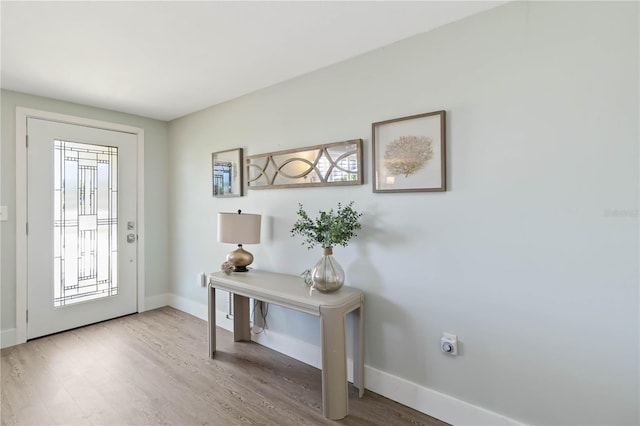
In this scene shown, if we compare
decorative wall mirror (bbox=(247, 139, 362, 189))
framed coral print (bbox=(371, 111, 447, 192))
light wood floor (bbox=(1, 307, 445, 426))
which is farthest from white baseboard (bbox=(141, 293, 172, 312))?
framed coral print (bbox=(371, 111, 447, 192))

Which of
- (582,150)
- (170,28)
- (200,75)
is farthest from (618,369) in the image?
(200,75)

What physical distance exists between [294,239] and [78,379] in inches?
74.0

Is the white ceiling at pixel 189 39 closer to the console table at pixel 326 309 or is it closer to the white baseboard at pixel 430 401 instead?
the console table at pixel 326 309

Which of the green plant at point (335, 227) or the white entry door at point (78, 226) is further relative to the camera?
the white entry door at point (78, 226)

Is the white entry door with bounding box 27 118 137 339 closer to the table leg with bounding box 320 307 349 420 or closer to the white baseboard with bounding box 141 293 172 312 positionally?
the white baseboard with bounding box 141 293 172 312

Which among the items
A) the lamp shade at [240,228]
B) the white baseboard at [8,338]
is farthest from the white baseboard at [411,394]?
the white baseboard at [8,338]

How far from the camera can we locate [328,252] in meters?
2.09

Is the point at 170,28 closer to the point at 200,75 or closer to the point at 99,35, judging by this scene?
the point at 99,35

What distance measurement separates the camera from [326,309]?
188cm

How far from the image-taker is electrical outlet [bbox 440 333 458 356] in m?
1.80

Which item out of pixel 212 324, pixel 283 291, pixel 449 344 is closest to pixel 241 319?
pixel 212 324

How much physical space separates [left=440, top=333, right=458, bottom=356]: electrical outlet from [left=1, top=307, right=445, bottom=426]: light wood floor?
0.43 m

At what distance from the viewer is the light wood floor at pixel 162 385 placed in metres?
1.88

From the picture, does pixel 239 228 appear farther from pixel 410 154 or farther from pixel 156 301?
pixel 156 301
